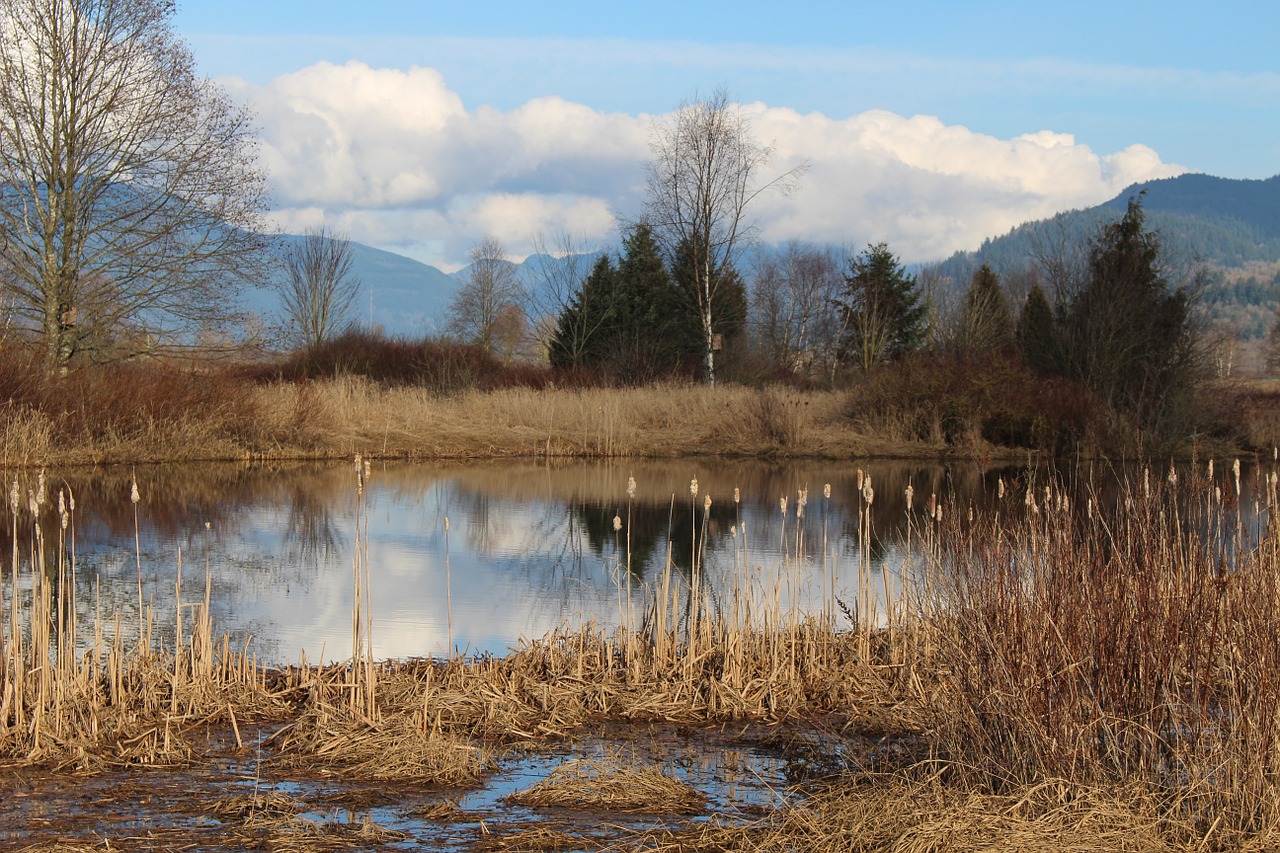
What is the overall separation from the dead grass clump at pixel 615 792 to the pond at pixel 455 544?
1.08 metres

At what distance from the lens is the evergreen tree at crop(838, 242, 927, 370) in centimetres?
4097

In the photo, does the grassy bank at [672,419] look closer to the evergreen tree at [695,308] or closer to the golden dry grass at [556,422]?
the golden dry grass at [556,422]

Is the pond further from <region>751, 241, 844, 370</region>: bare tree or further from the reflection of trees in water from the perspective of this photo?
<region>751, 241, 844, 370</region>: bare tree

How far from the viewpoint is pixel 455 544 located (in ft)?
41.1

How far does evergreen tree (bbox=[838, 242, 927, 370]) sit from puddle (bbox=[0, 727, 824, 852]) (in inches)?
1441

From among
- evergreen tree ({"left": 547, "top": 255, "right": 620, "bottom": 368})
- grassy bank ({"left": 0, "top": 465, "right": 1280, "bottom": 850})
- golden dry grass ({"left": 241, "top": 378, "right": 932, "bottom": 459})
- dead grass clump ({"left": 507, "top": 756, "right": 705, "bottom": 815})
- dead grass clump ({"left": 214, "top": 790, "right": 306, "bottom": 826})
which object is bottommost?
dead grass clump ({"left": 507, "top": 756, "right": 705, "bottom": 815})

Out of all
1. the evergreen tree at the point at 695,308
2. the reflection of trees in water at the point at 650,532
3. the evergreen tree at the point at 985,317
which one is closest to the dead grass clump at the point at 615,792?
the reflection of trees in water at the point at 650,532

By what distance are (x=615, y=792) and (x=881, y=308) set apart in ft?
126

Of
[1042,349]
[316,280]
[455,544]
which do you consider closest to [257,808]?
[455,544]

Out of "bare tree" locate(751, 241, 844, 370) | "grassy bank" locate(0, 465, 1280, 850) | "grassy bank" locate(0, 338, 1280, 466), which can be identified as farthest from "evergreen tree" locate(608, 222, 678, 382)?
"grassy bank" locate(0, 465, 1280, 850)

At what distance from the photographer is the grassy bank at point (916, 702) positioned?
149 inches

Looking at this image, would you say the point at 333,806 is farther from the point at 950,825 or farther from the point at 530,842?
the point at 950,825

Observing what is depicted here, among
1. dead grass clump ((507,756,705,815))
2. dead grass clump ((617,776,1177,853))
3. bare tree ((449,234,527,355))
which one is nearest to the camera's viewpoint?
dead grass clump ((617,776,1177,853))

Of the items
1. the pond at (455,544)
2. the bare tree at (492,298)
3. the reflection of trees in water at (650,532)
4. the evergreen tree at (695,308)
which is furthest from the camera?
the bare tree at (492,298)
